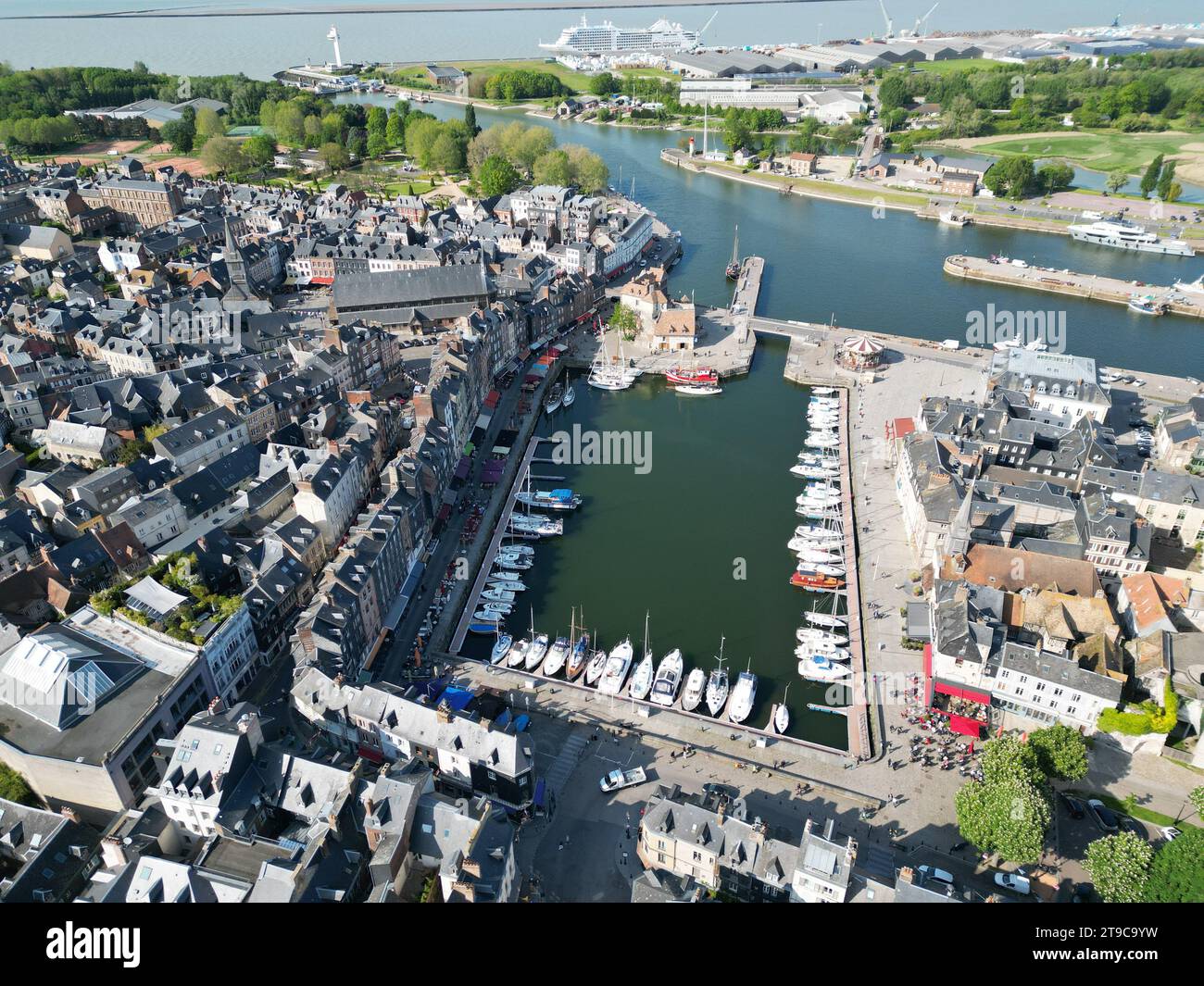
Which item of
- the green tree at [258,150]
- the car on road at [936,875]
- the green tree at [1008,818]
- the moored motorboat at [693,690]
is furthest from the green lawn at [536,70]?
the car on road at [936,875]

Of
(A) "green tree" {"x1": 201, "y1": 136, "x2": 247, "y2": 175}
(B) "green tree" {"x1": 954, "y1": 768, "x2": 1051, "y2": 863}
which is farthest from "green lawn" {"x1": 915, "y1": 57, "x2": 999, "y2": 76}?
(B) "green tree" {"x1": 954, "y1": 768, "x2": 1051, "y2": 863}

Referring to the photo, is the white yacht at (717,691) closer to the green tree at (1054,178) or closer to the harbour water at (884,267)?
the harbour water at (884,267)

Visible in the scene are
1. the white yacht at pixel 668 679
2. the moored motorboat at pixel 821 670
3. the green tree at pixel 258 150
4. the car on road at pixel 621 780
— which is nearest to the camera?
the car on road at pixel 621 780

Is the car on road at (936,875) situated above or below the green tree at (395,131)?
below

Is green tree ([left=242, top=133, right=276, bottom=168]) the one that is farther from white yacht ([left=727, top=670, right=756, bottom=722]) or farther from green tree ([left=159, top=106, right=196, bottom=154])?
white yacht ([left=727, top=670, right=756, bottom=722])

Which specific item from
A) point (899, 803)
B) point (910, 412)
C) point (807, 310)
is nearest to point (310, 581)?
point (899, 803)

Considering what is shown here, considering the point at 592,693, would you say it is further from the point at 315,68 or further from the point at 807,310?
the point at 315,68
